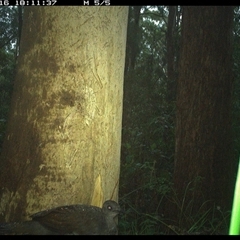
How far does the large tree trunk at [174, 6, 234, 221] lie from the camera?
4734mm

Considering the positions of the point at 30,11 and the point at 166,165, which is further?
the point at 166,165

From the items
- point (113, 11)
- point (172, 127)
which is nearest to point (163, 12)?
point (172, 127)

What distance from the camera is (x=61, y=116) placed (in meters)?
2.91

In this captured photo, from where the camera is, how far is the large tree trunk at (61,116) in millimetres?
2898

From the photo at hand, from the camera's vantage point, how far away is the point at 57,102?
2910mm

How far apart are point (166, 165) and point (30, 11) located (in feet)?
14.3

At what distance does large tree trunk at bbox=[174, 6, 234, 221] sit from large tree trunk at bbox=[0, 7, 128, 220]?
6.38 feet

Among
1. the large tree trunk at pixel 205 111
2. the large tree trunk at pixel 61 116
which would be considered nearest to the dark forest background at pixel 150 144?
the large tree trunk at pixel 205 111

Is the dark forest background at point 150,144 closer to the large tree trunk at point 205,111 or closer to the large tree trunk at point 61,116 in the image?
the large tree trunk at point 205,111

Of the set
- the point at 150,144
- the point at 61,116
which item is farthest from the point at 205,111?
the point at 150,144

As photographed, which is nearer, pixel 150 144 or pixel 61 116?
pixel 61 116

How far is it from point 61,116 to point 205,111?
8.21 ft

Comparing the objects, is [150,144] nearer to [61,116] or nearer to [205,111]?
[205,111]

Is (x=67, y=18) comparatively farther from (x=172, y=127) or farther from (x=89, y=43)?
(x=172, y=127)
